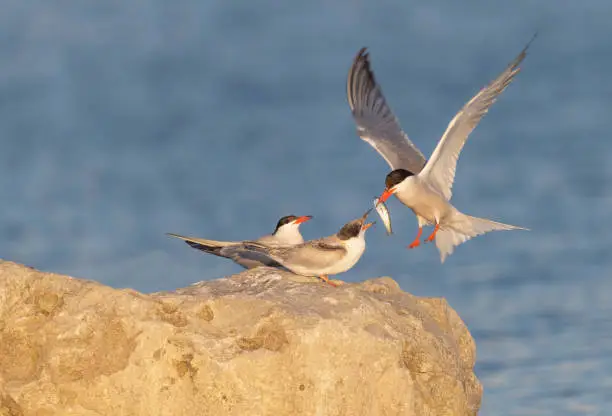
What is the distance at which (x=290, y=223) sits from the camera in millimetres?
15297

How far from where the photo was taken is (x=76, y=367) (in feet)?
29.6

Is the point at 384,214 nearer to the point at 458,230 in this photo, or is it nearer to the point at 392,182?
the point at 392,182

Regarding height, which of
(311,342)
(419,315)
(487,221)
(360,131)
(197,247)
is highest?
(360,131)

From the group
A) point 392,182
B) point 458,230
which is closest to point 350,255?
point 392,182

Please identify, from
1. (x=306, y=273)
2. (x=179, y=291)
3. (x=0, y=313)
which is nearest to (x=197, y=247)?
(x=306, y=273)

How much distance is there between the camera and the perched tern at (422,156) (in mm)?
14195

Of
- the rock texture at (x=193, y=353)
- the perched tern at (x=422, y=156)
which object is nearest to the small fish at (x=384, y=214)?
the perched tern at (x=422, y=156)

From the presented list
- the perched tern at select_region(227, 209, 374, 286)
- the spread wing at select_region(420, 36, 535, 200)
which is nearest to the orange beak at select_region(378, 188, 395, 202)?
the spread wing at select_region(420, 36, 535, 200)

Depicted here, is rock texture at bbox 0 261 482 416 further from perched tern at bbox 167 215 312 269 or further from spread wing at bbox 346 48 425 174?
spread wing at bbox 346 48 425 174

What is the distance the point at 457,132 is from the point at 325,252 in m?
4.00

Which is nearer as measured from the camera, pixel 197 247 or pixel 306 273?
pixel 306 273

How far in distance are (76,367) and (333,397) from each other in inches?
99.8

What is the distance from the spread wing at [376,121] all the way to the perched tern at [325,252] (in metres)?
4.63

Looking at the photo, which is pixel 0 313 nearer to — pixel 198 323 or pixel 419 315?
pixel 198 323
